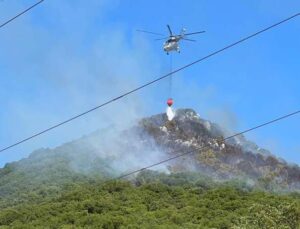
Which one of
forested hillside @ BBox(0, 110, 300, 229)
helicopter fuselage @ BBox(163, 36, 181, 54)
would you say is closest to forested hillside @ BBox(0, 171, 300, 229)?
forested hillside @ BBox(0, 110, 300, 229)

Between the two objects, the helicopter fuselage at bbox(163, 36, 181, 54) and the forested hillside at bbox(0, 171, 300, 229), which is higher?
the forested hillside at bbox(0, 171, 300, 229)

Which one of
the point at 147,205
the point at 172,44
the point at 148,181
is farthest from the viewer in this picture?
the point at 148,181

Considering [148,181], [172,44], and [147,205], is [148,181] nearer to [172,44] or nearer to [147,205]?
[147,205]

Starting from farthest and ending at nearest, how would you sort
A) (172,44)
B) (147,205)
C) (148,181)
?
1. (148,181)
2. (147,205)
3. (172,44)

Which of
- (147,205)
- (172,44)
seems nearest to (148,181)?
(147,205)

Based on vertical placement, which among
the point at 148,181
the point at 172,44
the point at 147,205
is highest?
the point at 148,181

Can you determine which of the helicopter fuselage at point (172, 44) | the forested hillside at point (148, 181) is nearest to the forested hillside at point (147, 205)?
the forested hillside at point (148, 181)

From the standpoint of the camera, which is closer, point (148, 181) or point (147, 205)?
point (147, 205)

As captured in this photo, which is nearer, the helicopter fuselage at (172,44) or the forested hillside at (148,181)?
the helicopter fuselage at (172,44)

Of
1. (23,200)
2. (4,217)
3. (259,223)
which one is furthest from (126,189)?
(259,223)

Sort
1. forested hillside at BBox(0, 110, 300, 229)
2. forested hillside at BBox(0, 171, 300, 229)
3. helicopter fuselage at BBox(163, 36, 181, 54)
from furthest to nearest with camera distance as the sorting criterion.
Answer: forested hillside at BBox(0, 110, 300, 229) → forested hillside at BBox(0, 171, 300, 229) → helicopter fuselage at BBox(163, 36, 181, 54)

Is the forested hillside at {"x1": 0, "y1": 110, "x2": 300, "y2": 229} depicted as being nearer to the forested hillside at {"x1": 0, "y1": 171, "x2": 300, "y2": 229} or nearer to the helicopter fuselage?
the forested hillside at {"x1": 0, "y1": 171, "x2": 300, "y2": 229}

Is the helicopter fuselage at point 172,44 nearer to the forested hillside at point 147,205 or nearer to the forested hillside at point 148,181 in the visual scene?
the forested hillside at point 147,205

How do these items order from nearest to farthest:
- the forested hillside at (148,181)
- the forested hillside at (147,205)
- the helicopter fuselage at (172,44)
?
1. the helicopter fuselage at (172,44)
2. the forested hillside at (147,205)
3. the forested hillside at (148,181)
